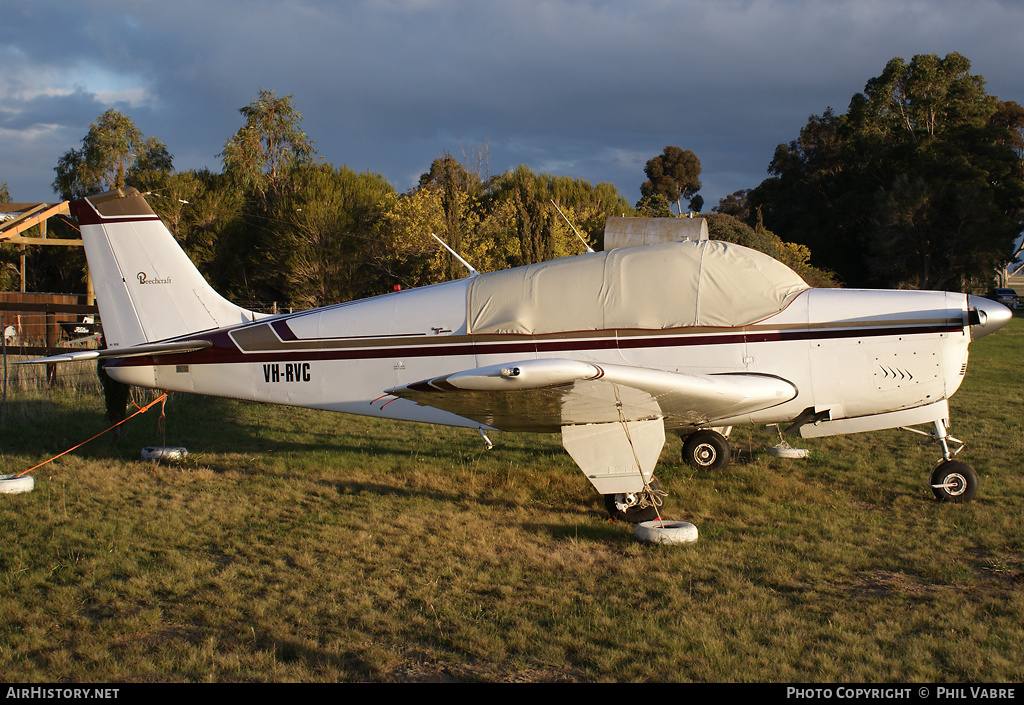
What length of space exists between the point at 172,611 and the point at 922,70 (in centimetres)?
5391

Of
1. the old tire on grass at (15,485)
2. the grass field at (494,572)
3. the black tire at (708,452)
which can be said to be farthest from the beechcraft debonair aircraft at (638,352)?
the old tire on grass at (15,485)

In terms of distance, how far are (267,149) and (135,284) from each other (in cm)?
3403

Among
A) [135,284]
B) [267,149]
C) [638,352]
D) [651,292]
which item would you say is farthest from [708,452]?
[267,149]

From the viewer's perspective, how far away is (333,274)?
112 ft

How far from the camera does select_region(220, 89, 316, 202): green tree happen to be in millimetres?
36781

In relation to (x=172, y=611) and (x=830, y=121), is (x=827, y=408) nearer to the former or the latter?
(x=172, y=611)

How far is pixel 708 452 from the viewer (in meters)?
7.39

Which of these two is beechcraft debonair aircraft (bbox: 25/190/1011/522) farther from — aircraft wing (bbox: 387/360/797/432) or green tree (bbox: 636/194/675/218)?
green tree (bbox: 636/194/675/218)

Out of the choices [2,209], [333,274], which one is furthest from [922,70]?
[2,209]

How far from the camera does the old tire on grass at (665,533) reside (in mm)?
4852

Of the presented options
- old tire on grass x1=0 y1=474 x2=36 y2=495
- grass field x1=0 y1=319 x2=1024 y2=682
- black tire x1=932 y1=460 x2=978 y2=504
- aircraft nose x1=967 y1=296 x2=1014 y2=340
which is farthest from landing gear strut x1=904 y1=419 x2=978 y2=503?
old tire on grass x1=0 y1=474 x2=36 y2=495

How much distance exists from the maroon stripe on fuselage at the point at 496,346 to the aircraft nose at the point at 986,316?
0.20 m

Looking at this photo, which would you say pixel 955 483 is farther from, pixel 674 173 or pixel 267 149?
pixel 674 173

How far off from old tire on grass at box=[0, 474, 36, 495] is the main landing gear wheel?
5425 mm
